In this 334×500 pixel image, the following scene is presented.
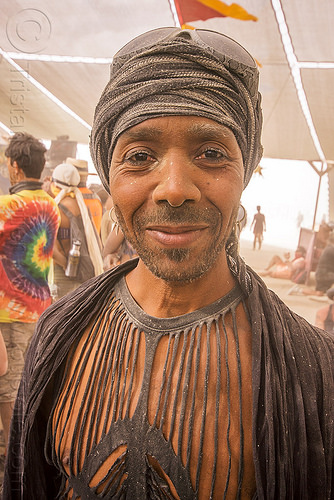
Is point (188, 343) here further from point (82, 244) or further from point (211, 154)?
point (82, 244)

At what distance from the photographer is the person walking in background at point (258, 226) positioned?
1.43 m

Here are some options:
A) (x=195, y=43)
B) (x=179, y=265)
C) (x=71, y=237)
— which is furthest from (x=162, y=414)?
(x=71, y=237)

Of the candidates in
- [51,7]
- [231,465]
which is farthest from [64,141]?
[231,465]

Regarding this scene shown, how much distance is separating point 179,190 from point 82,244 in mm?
964

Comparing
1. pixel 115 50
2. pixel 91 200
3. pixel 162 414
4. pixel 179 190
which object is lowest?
pixel 162 414

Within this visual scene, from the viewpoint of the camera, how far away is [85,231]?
1.60 meters

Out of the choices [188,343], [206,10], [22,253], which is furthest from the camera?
[22,253]

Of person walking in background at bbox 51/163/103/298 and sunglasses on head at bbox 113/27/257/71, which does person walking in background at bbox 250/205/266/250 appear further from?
sunglasses on head at bbox 113/27/257/71

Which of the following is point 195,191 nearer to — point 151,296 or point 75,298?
point 151,296

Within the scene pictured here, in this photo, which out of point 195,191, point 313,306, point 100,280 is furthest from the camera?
point 313,306

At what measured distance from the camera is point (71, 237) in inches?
62.6

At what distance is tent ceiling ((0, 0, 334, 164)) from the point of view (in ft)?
3.45

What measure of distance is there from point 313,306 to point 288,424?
2.84 feet

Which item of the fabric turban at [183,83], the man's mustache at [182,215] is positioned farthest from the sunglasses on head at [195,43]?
the man's mustache at [182,215]
